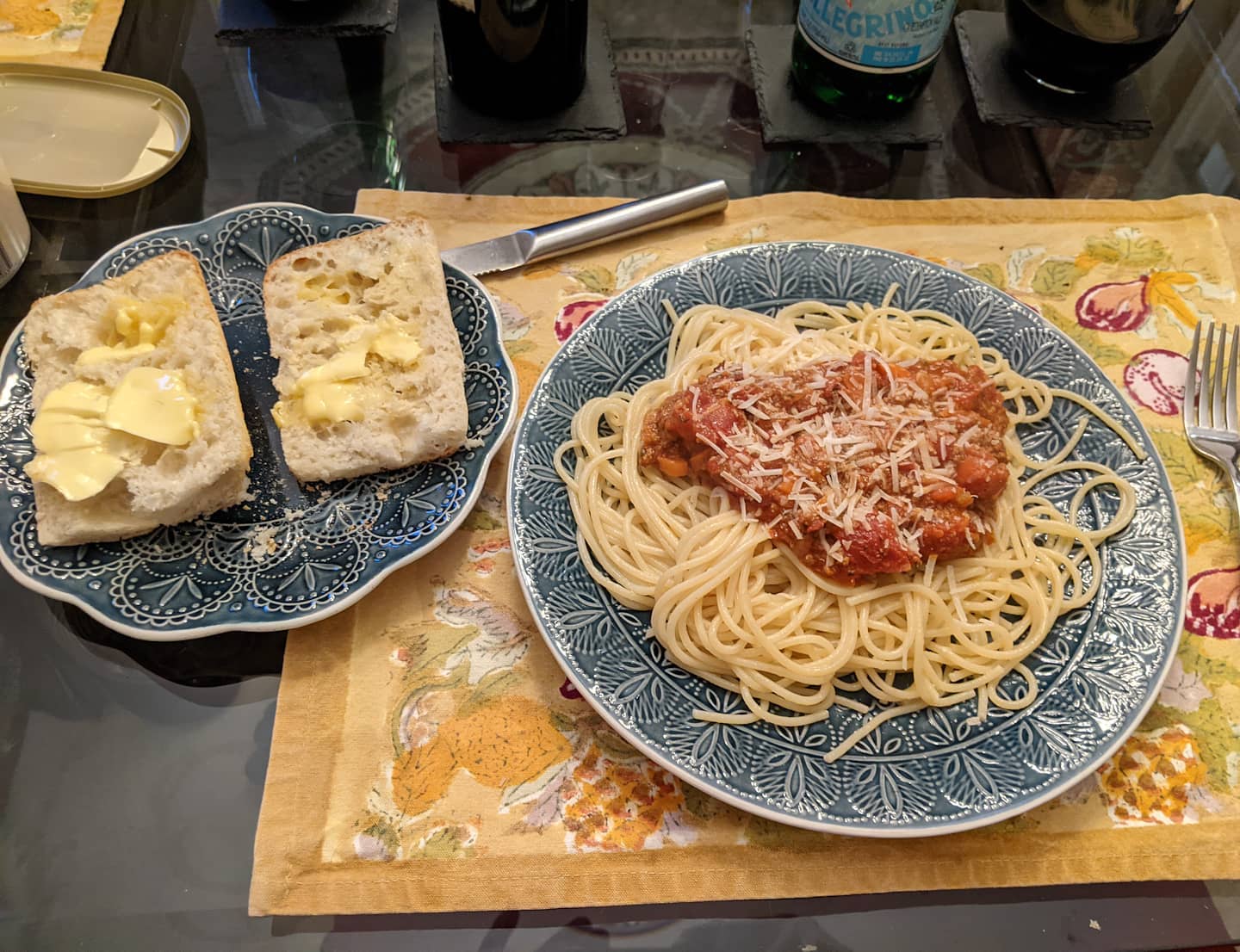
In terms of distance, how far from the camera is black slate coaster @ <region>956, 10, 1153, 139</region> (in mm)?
3293

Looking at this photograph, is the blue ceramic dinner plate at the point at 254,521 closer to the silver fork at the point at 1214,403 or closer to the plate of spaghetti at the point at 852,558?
the plate of spaghetti at the point at 852,558

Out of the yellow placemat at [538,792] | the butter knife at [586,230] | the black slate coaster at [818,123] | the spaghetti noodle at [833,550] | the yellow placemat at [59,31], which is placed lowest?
the yellow placemat at [538,792]

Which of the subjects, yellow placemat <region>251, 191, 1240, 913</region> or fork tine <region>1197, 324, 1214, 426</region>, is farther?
fork tine <region>1197, 324, 1214, 426</region>

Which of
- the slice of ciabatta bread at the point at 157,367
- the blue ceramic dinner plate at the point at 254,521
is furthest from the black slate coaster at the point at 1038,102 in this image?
the slice of ciabatta bread at the point at 157,367

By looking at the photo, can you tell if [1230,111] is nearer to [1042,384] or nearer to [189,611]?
[1042,384]

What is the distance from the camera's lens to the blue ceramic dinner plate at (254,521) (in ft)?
6.68

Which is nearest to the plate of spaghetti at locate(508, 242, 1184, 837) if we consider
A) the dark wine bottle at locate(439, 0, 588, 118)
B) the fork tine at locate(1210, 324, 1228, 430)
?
the fork tine at locate(1210, 324, 1228, 430)

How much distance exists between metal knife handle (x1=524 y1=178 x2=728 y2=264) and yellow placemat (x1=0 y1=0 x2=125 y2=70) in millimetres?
1765

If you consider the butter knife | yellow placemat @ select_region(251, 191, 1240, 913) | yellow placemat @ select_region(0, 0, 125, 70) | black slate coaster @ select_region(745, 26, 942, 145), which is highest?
yellow placemat @ select_region(0, 0, 125, 70)

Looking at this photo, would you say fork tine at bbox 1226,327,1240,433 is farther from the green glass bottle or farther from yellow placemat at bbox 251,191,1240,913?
the green glass bottle

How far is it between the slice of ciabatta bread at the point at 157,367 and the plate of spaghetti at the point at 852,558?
730 millimetres

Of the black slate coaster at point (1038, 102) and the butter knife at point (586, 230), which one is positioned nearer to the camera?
the butter knife at point (586, 230)

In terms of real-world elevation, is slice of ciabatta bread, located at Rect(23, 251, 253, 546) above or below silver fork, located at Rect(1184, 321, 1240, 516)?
above

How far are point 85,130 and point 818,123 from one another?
2517mm
